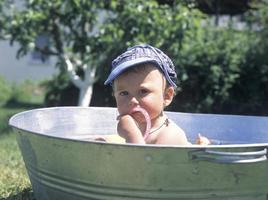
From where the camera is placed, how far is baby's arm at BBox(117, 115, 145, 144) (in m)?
2.09

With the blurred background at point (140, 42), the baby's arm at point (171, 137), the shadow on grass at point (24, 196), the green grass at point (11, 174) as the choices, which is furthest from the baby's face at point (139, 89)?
the blurred background at point (140, 42)

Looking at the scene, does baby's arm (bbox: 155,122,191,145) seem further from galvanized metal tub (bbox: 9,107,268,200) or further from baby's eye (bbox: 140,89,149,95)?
galvanized metal tub (bbox: 9,107,268,200)

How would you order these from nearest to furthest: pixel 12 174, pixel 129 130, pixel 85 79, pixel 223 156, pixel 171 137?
pixel 223 156 → pixel 129 130 → pixel 171 137 → pixel 12 174 → pixel 85 79

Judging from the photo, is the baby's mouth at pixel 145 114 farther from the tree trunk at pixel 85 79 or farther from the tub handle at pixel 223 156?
the tree trunk at pixel 85 79

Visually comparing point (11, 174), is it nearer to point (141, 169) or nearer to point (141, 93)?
point (141, 93)

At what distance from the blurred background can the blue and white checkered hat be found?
2.31m

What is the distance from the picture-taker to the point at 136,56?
217 centimetres

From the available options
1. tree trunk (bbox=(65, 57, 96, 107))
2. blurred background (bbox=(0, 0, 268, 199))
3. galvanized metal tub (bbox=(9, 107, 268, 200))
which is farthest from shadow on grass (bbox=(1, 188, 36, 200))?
tree trunk (bbox=(65, 57, 96, 107))

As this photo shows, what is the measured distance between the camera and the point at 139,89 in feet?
7.13

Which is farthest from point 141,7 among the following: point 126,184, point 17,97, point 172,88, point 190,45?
point 17,97

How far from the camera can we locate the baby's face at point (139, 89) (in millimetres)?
2164

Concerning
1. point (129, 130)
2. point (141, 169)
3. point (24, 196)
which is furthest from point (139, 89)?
point (24, 196)

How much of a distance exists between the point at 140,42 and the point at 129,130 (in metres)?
4.32

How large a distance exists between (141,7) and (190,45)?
6.05 feet
